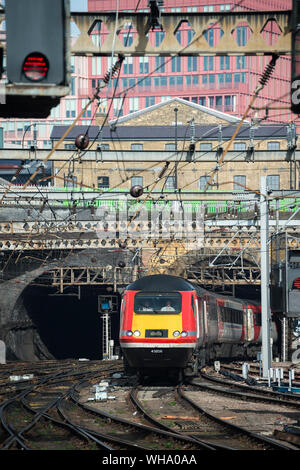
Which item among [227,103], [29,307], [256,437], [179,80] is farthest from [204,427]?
[179,80]

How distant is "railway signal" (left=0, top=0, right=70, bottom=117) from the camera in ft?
27.1

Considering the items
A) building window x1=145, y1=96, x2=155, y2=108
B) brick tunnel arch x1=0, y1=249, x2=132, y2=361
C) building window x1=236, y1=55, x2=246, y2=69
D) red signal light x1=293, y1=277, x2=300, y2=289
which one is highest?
building window x1=236, y1=55, x2=246, y2=69

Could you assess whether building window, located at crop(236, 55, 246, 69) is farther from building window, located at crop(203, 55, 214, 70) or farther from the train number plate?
the train number plate

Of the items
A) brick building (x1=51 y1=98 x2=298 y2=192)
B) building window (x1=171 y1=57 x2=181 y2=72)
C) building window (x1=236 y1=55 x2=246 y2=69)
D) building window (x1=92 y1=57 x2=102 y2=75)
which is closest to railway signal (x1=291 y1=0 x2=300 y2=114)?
brick building (x1=51 y1=98 x2=298 y2=192)

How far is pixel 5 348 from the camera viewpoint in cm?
4612

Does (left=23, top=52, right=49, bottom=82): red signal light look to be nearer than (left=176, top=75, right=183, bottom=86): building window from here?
Yes

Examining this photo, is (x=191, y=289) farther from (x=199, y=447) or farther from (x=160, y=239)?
(x=160, y=239)

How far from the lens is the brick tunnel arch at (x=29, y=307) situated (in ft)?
155

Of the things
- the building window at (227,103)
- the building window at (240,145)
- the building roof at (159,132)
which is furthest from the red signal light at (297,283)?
the building window at (227,103)

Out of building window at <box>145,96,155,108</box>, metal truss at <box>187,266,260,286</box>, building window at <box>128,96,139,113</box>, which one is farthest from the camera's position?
A: building window at <box>128,96,139,113</box>

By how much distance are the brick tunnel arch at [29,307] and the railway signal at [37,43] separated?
120 ft

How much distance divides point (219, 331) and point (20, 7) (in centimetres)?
2399

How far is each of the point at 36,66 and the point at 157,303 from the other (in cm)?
1558

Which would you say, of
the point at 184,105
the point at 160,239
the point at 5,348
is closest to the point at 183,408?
the point at 160,239
